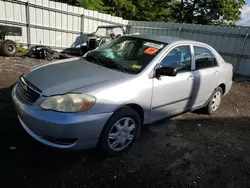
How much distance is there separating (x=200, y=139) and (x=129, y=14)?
54.3 feet

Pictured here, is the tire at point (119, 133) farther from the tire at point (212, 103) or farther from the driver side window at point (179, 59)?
the tire at point (212, 103)

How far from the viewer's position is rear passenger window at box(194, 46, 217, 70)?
3.74m

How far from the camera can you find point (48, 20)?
8992 millimetres

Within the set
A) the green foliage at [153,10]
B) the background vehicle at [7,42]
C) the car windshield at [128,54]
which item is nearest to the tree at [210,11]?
the green foliage at [153,10]

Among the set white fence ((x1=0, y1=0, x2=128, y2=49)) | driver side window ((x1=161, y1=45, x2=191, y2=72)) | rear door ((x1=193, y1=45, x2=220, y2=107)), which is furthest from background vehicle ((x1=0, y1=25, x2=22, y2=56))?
rear door ((x1=193, y1=45, x2=220, y2=107))

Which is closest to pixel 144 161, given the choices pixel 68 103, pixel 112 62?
pixel 68 103

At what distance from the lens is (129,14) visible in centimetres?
1814

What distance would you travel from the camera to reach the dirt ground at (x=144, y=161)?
7.63 feet

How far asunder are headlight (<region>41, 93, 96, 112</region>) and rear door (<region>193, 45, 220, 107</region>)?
7.14 feet

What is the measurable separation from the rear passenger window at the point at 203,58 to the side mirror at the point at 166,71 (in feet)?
3.58

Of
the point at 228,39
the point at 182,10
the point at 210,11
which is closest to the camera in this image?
the point at 228,39

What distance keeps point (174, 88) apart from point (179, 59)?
1.74 ft

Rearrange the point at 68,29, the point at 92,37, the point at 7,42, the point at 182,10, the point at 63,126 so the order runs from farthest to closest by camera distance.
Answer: the point at 182,10
the point at 92,37
the point at 68,29
the point at 7,42
the point at 63,126

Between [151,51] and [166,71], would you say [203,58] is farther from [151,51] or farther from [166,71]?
[166,71]
